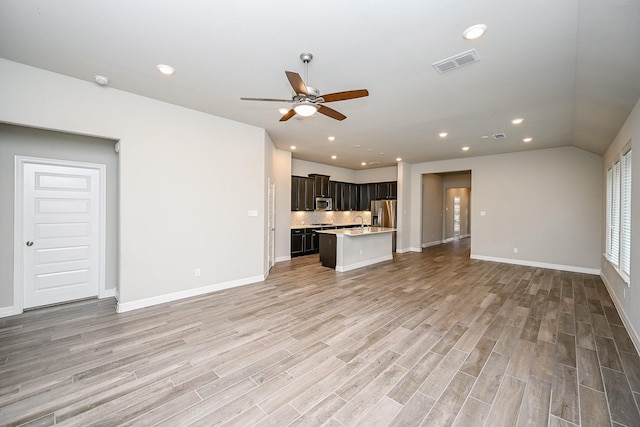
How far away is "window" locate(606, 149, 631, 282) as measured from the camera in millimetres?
3529

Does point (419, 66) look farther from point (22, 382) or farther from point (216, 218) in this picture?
point (22, 382)

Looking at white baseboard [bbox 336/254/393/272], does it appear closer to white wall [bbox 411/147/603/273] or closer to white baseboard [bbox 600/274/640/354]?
white wall [bbox 411/147/603/273]

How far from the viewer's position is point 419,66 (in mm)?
2822

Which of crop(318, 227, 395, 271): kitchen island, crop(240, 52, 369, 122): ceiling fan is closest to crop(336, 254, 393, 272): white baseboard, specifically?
crop(318, 227, 395, 271): kitchen island

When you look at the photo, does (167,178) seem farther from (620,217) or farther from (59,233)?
(620,217)

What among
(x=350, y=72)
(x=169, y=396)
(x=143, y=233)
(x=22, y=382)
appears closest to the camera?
(x=169, y=396)

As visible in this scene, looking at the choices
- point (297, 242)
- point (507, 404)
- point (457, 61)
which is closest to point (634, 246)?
point (507, 404)

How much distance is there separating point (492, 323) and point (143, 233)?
16.2ft

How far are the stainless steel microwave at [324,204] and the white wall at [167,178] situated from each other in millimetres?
3677

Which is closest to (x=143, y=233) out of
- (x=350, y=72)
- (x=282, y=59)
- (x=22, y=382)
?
(x=22, y=382)

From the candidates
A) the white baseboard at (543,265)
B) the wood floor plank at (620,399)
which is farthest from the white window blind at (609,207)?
the wood floor plank at (620,399)

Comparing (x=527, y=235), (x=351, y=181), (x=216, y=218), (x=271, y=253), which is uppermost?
(x=351, y=181)

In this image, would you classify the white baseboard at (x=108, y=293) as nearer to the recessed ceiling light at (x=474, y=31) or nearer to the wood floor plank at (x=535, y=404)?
the wood floor plank at (x=535, y=404)

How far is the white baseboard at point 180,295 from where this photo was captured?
12.0ft
